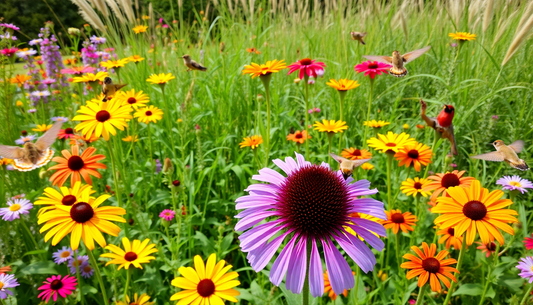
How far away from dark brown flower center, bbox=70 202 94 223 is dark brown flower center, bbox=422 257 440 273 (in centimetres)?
121

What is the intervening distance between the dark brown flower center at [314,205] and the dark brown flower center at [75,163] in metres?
0.93

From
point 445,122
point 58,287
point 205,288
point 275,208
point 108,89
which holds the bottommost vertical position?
point 58,287

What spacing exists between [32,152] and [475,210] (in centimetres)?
197

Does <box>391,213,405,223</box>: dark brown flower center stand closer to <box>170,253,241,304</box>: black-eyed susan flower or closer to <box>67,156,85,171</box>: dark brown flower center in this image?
<box>170,253,241,304</box>: black-eyed susan flower

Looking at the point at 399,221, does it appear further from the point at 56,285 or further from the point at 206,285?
the point at 56,285

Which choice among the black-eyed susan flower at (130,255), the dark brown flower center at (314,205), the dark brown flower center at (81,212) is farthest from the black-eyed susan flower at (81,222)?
the dark brown flower center at (314,205)

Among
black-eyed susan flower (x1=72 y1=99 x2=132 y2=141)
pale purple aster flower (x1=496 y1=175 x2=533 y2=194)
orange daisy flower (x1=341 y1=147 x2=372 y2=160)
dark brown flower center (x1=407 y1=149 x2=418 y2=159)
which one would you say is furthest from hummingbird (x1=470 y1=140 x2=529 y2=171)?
black-eyed susan flower (x1=72 y1=99 x2=132 y2=141)

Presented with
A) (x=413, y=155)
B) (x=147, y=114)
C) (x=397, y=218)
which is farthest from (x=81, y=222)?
(x=413, y=155)

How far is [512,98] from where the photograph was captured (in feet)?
8.98

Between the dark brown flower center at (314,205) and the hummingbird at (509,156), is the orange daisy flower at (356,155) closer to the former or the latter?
the hummingbird at (509,156)

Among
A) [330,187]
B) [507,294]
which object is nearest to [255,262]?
[330,187]

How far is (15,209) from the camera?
1640mm

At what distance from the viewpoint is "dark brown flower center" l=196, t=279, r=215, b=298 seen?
97 cm

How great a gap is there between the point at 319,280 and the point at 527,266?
1.03 metres
